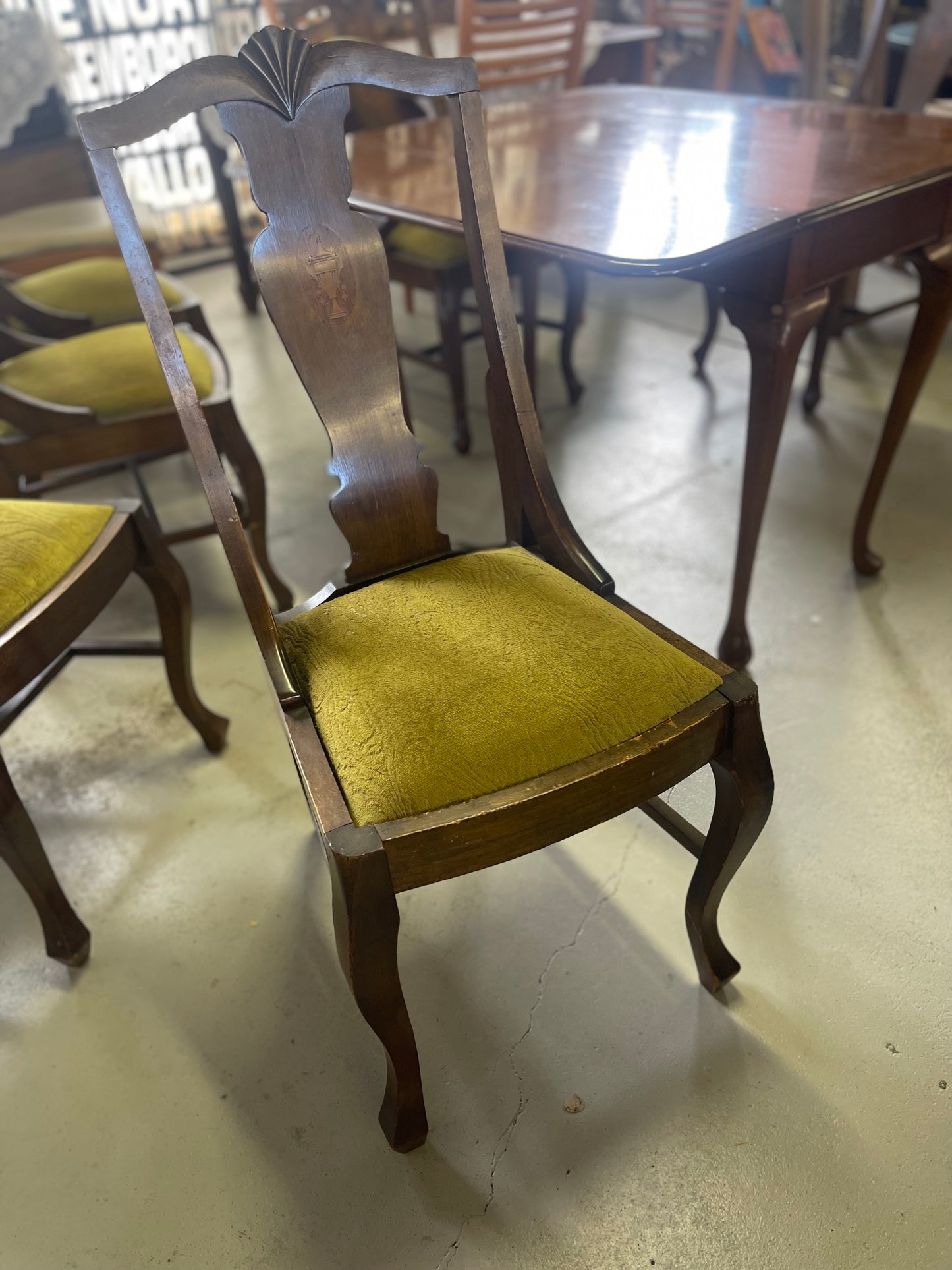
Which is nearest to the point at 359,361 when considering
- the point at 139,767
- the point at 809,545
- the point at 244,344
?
the point at 139,767

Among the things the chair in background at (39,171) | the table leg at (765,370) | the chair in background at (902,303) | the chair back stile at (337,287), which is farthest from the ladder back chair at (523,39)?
the chair back stile at (337,287)

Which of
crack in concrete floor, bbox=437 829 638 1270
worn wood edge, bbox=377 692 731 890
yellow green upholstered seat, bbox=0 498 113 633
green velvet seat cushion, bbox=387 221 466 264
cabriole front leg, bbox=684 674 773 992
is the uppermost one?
green velvet seat cushion, bbox=387 221 466 264

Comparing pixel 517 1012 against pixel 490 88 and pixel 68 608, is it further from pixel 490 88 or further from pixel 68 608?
pixel 490 88

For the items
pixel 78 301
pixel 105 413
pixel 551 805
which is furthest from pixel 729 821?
pixel 78 301

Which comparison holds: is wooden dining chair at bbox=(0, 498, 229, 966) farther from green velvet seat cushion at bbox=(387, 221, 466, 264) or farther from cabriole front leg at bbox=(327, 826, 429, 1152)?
green velvet seat cushion at bbox=(387, 221, 466, 264)

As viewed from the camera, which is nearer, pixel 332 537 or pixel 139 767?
pixel 139 767

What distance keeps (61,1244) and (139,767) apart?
0.81 meters

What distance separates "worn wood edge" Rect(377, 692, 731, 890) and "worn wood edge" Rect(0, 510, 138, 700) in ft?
1.92

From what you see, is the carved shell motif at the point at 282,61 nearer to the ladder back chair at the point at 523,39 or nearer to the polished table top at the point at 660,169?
the polished table top at the point at 660,169

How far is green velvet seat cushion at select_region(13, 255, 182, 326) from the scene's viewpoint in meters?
2.20

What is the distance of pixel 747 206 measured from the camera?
4.60ft

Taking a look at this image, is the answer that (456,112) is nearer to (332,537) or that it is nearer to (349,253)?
(349,253)

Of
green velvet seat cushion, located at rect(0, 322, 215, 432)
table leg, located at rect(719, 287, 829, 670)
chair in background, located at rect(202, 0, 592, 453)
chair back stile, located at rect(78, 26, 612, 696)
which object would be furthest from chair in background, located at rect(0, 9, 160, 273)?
table leg, located at rect(719, 287, 829, 670)

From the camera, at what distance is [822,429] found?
2619 mm
